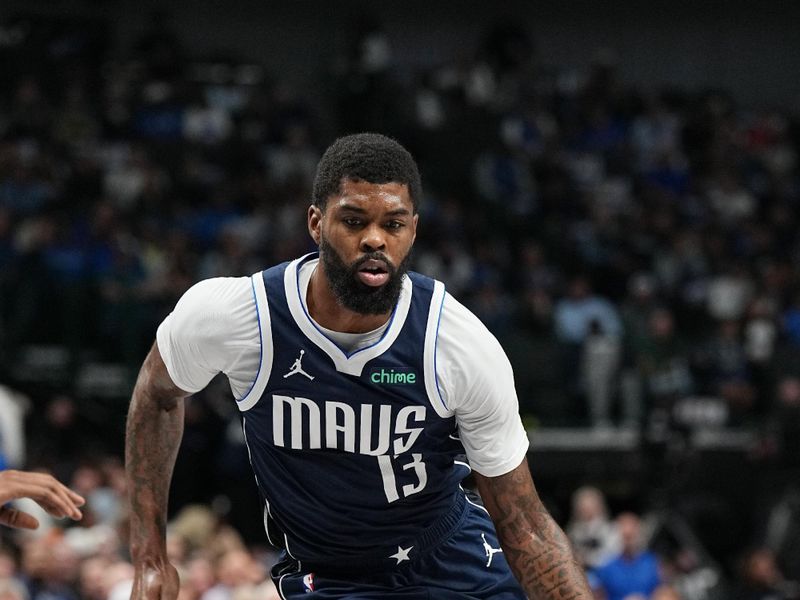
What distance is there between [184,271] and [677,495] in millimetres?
6069

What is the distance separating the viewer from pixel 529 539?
14.9 feet

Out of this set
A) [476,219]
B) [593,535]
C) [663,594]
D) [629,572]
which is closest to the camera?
[663,594]

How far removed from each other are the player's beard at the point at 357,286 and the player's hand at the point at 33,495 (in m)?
1.14

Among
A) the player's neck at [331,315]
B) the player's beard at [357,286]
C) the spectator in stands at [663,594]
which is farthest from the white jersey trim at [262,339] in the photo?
the spectator in stands at [663,594]

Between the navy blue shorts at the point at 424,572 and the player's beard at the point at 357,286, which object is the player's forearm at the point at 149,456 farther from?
the player's beard at the point at 357,286

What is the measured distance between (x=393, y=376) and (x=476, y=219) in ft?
45.5

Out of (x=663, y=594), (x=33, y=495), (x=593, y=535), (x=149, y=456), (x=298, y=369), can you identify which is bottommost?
(x=663, y=594)

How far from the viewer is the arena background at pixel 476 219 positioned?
13.9 metres

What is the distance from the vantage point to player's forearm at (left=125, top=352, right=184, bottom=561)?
477cm

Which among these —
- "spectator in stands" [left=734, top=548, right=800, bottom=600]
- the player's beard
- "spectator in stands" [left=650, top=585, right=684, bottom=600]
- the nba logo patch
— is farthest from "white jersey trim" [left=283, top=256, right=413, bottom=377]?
"spectator in stands" [left=734, top=548, right=800, bottom=600]

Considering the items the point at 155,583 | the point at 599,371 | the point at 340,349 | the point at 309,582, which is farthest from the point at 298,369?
the point at 599,371

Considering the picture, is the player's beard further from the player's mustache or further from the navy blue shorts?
the navy blue shorts

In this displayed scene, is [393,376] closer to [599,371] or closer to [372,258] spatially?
[372,258]

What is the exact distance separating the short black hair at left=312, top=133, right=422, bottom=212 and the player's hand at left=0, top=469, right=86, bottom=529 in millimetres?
1293
